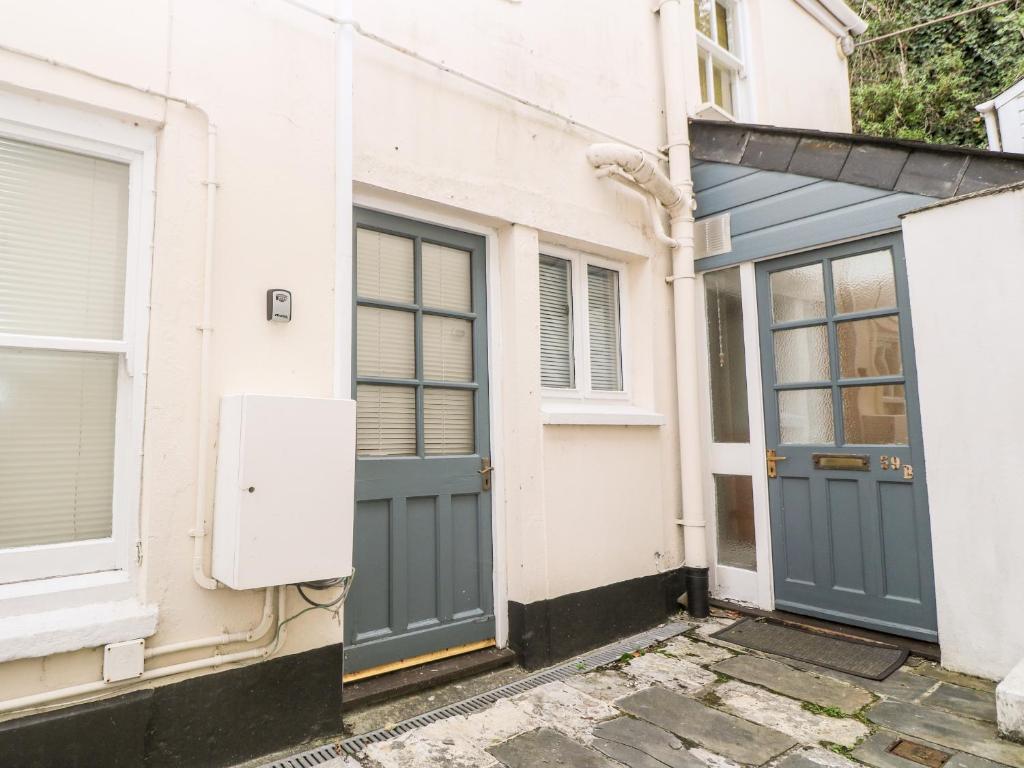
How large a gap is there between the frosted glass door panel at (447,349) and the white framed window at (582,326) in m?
0.57

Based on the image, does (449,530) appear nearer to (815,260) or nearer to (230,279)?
(230,279)

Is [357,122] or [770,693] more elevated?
[357,122]

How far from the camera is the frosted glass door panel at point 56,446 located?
2195 mm

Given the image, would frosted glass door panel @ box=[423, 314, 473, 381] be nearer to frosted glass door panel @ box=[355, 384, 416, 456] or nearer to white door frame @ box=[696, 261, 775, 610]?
frosted glass door panel @ box=[355, 384, 416, 456]

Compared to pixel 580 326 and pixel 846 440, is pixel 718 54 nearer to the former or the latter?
pixel 580 326

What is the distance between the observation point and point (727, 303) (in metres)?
4.73

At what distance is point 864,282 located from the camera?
406 cm

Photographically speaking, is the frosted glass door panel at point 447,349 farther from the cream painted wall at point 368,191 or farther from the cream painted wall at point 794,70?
the cream painted wall at point 794,70

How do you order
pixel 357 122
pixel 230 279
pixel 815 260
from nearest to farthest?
pixel 230 279 < pixel 357 122 < pixel 815 260

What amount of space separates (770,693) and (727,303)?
8.95 feet

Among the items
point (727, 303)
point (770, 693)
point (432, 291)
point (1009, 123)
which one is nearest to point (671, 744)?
point (770, 693)

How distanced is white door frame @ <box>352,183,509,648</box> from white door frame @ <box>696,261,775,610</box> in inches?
72.7

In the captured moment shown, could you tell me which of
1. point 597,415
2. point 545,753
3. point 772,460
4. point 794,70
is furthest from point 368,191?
point 794,70

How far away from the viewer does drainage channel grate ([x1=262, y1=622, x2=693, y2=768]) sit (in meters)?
2.57
